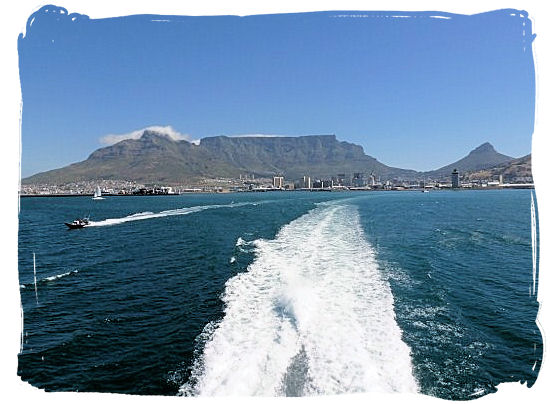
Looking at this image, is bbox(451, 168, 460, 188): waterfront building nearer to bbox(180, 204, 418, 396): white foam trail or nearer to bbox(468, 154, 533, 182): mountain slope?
bbox(468, 154, 533, 182): mountain slope

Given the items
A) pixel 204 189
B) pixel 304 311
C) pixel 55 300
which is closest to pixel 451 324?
pixel 304 311

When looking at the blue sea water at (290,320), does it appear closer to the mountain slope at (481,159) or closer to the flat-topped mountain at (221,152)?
the mountain slope at (481,159)

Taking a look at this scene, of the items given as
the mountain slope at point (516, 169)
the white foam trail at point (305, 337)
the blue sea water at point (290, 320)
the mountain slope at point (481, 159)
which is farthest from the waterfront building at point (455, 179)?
the white foam trail at point (305, 337)

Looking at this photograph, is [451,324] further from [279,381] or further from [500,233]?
[500,233]

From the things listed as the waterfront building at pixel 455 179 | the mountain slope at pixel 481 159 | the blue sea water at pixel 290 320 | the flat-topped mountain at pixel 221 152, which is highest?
the flat-topped mountain at pixel 221 152

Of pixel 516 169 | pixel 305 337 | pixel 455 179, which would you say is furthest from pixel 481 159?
pixel 305 337

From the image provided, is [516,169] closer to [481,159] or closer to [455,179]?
A: [481,159]

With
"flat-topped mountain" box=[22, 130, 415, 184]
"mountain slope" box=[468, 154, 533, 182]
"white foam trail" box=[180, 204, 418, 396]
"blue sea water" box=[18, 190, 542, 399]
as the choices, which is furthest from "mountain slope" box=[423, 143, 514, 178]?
"white foam trail" box=[180, 204, 418, 396]
